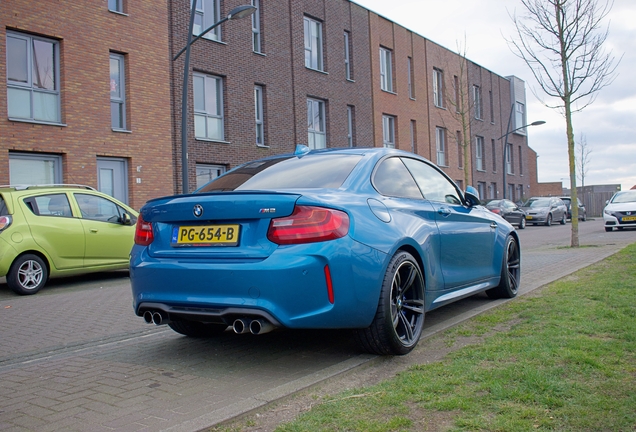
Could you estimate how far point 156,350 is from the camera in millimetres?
5023

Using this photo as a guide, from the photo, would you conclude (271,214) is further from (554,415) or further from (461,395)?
(554,415)

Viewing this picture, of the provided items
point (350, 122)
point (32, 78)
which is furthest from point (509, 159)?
point (32, 78)

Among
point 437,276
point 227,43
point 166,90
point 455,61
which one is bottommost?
point 437,276

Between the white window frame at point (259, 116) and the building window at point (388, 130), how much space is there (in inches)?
402

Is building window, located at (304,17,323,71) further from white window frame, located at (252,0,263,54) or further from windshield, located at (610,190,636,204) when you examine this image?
windshield, located at (610,190,636,204)

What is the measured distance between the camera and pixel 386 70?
33.6m

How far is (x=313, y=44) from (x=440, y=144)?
14694mm

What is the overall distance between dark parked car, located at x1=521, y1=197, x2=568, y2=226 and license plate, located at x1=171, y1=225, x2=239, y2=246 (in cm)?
3201

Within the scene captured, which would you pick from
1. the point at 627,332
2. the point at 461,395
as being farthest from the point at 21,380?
the point at 627,332

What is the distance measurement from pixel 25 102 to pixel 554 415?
54.1 feet

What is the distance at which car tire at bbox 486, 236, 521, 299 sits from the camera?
6832mm

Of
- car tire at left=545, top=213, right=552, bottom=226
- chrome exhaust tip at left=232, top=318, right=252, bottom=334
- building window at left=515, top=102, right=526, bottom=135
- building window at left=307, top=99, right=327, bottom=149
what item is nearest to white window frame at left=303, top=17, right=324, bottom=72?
building window at left=307, top=99, right=327, bottom=149

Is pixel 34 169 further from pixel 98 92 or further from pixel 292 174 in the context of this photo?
pixel 292 174

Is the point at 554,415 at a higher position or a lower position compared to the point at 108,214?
lower
